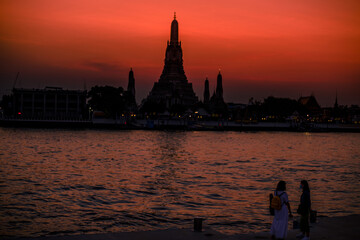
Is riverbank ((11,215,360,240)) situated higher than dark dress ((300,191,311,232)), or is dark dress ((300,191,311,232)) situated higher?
dark dress ((300,191,311,232))

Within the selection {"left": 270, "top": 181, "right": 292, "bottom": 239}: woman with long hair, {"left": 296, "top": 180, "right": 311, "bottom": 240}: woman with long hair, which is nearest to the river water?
{"left": 296, "top": 180, "right": 311, "bottom": 240}: woman with long hair

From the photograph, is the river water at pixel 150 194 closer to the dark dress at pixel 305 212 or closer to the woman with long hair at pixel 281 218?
the dark dress at pixel 305 212

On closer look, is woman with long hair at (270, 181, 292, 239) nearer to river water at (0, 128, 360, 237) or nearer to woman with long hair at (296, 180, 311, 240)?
woman with long hair at (296, 180, 311, 240)

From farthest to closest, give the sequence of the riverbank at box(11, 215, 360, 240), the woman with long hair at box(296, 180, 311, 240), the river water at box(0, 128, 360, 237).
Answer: the river water at box(0, 128, 360, 237) → the riverbank at box(11, 215, 360, 240) → the woman with long hair at box(296, 180, 311, 240)

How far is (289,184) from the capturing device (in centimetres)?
3262

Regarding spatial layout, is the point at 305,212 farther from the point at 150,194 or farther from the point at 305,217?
the point at 150,194

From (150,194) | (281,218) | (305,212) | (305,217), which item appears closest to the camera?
(281,218)

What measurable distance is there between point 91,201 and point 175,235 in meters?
11.7

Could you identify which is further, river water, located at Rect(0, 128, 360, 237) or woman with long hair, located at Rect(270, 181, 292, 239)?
river water, located at Rect(0, 128, 360, 237)

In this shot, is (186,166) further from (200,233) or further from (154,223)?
(200,233)

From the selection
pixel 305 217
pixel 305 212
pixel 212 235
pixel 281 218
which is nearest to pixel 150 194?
pixel 212 235

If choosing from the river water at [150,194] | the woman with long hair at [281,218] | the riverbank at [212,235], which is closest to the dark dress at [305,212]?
the riverbank at [212,235]

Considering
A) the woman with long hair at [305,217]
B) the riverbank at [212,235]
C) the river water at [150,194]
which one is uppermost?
the woman with long hair at [305,217]

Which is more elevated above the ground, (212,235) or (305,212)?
(305,212)
